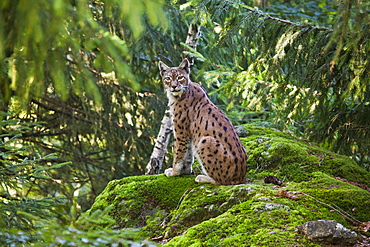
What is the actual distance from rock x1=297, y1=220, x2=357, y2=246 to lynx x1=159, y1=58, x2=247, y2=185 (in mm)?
1712

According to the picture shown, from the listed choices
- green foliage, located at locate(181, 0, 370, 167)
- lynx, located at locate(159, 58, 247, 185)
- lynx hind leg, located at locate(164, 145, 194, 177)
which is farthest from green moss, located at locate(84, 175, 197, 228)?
green foliage, located at locate(181, 0, 370, 167)

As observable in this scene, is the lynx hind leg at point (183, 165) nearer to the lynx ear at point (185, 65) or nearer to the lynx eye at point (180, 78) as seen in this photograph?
the lynx eye at point (180, 78)

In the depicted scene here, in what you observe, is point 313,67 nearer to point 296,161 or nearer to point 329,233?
point 296,161

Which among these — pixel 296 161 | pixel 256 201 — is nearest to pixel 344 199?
pixel 256 201

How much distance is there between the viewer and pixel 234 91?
8211 mm

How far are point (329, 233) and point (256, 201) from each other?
35.3 inches

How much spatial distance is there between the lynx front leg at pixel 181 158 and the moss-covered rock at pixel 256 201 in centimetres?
14

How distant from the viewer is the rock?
11.4ft

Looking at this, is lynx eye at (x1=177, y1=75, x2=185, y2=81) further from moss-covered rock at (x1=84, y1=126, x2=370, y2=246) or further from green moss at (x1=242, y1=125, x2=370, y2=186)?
green moss at (x1=242, y1=125, x2=370, y2=186)

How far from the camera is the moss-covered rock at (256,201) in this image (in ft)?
12.5

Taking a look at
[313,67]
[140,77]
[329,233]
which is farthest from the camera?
[140,77]

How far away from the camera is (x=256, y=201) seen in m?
4.21

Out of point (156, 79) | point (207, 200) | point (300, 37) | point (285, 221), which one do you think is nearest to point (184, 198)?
point (207, 200)

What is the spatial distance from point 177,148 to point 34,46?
379 centimetres
